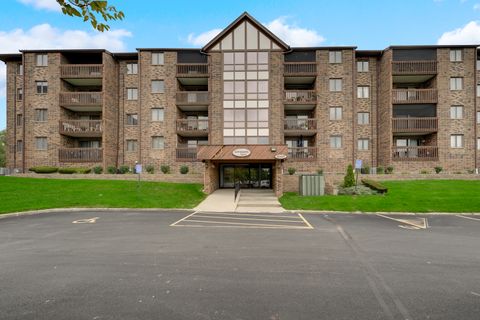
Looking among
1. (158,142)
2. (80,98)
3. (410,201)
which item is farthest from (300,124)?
(80,98)

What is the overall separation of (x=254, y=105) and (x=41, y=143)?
22821mm

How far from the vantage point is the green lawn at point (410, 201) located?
14.5 m

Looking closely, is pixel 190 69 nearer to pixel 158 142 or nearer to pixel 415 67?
pixel 158 142

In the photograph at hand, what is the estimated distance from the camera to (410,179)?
23.6 m

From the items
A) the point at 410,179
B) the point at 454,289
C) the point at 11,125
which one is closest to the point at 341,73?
the point at 410,179

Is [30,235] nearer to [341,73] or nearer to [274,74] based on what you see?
[274,74]

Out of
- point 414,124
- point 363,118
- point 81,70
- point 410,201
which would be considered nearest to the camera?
point 410,201

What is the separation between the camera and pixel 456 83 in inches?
1069

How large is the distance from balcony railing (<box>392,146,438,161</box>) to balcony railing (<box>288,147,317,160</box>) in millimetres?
8219

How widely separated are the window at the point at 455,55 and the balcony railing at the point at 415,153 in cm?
960

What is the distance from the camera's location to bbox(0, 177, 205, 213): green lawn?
50.4 ft

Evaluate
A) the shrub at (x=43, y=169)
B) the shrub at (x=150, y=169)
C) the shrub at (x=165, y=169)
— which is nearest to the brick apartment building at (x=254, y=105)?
the shrub at (x=150, y=169)

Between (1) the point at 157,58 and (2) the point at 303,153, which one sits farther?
(1) the point at 157,58

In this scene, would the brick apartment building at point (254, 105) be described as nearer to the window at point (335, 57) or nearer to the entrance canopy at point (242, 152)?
the window at point (335, 57)
